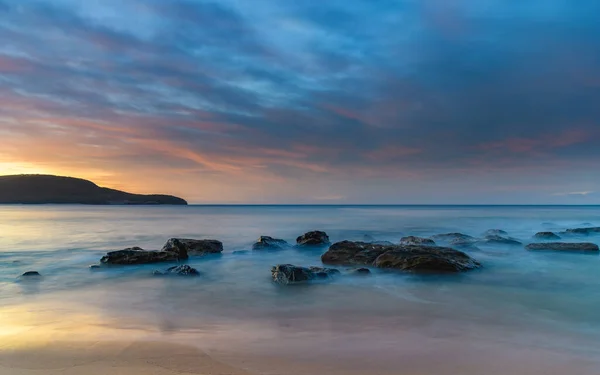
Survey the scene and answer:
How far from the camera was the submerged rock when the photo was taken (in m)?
19.0

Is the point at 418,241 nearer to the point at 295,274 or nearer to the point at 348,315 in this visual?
the point at 295,274

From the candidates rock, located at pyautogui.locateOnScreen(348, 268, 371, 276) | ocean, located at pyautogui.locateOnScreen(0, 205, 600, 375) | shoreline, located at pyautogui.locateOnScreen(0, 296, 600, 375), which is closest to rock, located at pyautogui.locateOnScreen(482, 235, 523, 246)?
ocean, located at pyautogui.locateOnScreen(0, 205, 600, 375)

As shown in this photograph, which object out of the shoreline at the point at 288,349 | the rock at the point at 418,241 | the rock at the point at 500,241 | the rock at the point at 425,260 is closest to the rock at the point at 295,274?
the rock at the point at 425,260

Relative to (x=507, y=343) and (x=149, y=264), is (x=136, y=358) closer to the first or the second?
(x=507, y=343)

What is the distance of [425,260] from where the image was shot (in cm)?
1488

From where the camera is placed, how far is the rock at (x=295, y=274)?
1308cm

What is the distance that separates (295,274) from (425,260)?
527 cm

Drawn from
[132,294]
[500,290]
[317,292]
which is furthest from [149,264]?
[500,290]

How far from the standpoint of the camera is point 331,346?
7.05 metres

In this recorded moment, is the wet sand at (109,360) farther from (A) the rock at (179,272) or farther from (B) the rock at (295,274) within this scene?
(A) the rock at (179,272)

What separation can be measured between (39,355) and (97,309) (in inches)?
136

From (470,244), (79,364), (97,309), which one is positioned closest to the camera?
(79,364)

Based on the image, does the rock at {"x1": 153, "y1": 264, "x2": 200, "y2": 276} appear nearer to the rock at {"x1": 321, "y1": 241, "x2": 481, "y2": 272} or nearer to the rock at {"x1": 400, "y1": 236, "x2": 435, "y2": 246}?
the rock at {"x1": 321, "y1": 241, "x2": 481, "y2": 272}

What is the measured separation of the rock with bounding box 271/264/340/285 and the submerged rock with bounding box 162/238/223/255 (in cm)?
707
